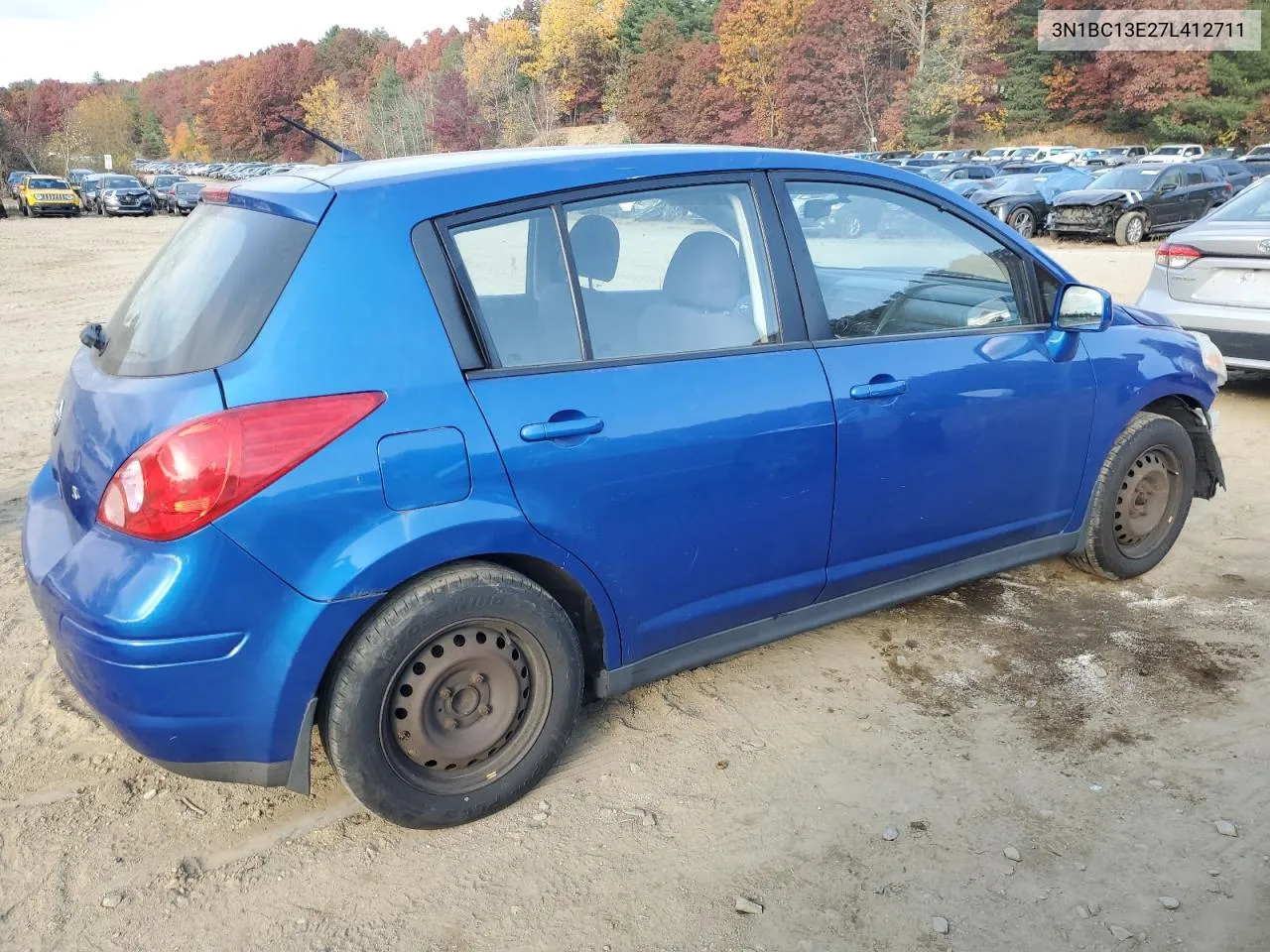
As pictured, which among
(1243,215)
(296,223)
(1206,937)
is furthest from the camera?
(1243,215)

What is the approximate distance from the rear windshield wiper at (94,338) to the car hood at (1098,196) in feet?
71.0

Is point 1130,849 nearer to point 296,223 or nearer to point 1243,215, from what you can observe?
point 296,223

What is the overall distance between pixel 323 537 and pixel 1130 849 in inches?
86.9

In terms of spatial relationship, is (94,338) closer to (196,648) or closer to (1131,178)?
(196,648)

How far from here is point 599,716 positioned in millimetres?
3428

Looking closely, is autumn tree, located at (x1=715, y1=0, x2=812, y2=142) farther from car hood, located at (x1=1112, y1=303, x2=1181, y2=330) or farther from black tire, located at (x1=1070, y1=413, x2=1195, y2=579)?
black tire, located at (x1=1070, y1=413, x2=1195, y2=579)

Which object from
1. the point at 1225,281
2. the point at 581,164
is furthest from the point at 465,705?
the point at 1225,281

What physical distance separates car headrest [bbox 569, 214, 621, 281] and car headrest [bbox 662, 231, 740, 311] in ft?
0.78

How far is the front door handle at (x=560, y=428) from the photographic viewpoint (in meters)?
2.65

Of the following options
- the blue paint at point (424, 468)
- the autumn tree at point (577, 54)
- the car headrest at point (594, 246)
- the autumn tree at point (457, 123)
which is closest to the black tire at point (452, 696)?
the blue paint at point (424, 468)

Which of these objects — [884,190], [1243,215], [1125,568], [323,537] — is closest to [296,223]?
[323,537]

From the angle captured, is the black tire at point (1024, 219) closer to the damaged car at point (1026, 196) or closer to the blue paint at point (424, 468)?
the damaged car at point (1026, 196)

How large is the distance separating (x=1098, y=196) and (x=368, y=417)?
22.0 m

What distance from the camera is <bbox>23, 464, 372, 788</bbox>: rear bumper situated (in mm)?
2334
